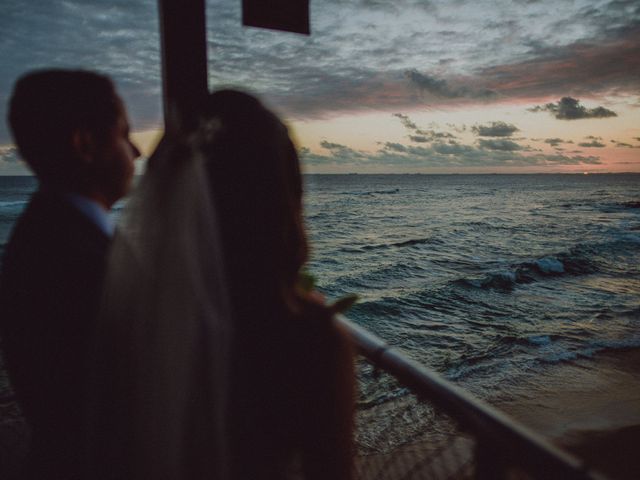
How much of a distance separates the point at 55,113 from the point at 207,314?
0.74 meters

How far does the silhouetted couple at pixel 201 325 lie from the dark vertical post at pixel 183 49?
90 cm

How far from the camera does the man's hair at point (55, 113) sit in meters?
1.11

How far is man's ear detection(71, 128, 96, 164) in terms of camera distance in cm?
115

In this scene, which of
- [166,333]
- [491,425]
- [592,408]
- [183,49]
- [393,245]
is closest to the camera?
[166,333]

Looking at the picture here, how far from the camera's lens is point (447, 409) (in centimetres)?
111

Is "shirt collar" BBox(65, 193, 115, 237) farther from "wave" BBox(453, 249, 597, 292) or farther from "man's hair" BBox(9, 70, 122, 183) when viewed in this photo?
"wave" BBox(453, 249, 597, 292)

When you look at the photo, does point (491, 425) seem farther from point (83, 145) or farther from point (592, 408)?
point (592, 408)

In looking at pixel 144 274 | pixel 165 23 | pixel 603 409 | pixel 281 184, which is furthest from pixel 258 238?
pixel 603 409

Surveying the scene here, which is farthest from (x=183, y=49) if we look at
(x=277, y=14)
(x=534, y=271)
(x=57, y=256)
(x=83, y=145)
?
(x=534, y=271)

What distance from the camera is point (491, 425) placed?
99 centimetres

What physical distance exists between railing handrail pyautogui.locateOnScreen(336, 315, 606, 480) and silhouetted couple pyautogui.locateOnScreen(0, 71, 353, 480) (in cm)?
31

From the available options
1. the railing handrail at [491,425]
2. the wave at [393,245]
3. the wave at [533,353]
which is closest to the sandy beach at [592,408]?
the wave at [533,353]

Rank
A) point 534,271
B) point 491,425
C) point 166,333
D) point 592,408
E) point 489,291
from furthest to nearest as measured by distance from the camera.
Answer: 1. point 534,271
2. point 489,291
3. point 592,408
4. point 491,425
5. point 166,333

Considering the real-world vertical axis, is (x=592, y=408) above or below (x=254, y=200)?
below
